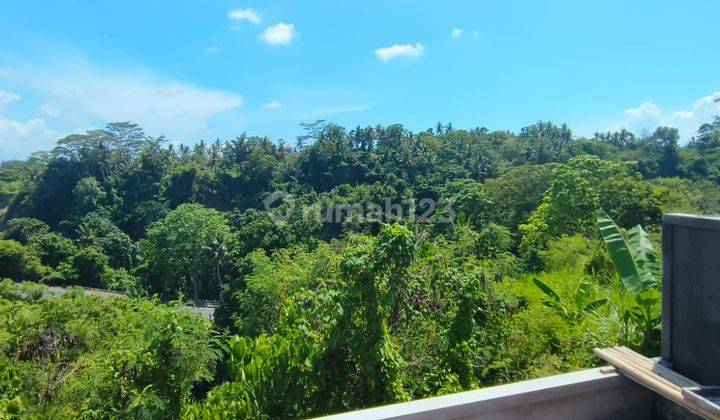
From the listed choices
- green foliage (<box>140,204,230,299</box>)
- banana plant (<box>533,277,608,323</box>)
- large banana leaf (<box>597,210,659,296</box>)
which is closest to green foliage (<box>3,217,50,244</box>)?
green foliage (<box>140,204,230,299</box>)

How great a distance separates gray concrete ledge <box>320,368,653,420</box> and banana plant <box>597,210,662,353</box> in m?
0.65

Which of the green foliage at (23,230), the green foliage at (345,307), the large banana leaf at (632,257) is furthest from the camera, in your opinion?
the green foliage at (23,230)

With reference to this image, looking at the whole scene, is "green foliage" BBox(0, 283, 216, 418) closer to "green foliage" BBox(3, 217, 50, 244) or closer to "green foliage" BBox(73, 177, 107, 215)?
"green foliage" BBox(3, 217, 50, 244)

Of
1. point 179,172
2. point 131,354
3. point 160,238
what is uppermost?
point 179,172

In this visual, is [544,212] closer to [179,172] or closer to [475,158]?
[475,158]

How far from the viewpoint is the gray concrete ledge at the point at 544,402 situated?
150 cm

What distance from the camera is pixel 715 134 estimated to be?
32125mm

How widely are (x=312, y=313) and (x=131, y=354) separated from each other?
1126mm

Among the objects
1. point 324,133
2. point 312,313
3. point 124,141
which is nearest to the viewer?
point 312,313

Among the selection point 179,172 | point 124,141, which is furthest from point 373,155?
point 124,141

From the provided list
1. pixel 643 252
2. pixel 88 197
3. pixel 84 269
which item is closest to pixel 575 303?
pixel 643 252

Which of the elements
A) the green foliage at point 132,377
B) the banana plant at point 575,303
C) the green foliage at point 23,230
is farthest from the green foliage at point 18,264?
the banana plant at point 575,303

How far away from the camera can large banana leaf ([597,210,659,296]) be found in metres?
3.05

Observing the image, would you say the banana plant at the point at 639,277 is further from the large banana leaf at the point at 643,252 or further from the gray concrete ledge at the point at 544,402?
the gray concrete ledge at the point at 544,402
